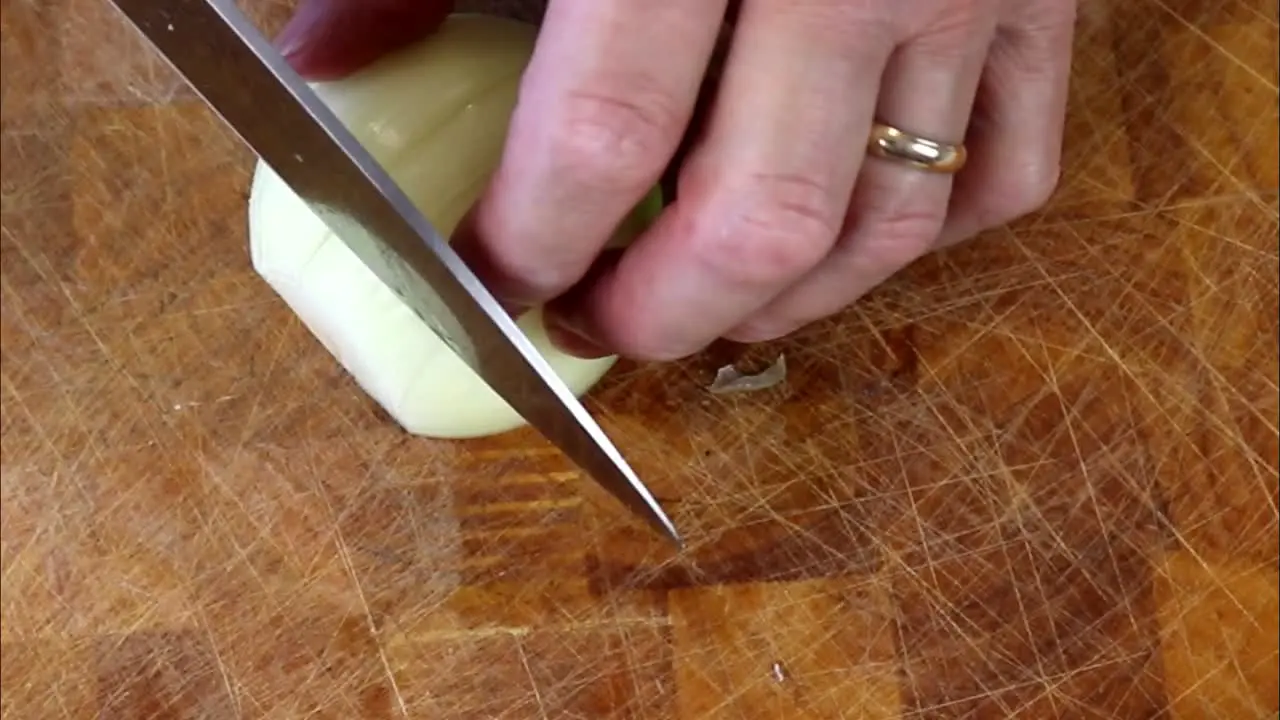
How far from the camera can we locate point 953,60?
77 cm

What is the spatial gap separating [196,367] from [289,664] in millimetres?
260

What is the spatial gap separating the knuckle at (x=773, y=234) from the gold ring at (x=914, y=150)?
60 mm

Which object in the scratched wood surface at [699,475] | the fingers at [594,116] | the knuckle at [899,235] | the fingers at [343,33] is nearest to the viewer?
the fingers at [594,116]

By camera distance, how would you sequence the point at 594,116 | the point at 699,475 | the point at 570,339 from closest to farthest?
1. the point at 594,116
2. the point at 570,339
3. the point at 699,475

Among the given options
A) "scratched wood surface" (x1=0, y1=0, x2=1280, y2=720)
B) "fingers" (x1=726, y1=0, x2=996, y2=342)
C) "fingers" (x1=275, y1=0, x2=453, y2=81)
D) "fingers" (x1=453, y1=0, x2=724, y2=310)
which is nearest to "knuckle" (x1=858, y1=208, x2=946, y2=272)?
"fingers" (x1=726, y1=0, x2=996, y2=342)

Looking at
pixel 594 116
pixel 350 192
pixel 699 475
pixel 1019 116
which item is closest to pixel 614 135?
pixel 594 116

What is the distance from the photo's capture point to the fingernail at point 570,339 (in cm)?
91

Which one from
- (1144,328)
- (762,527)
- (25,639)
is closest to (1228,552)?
(1144,328)

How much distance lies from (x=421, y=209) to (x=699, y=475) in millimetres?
324

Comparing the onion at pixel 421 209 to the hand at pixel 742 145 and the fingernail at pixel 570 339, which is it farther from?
the hand at pixel 742 145

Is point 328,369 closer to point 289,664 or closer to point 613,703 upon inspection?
point 289,664

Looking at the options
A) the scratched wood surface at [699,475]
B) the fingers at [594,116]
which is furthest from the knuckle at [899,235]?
the scratched wood surface at [699,475]

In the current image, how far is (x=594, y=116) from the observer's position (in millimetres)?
692

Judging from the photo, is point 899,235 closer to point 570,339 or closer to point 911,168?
point 911,168
